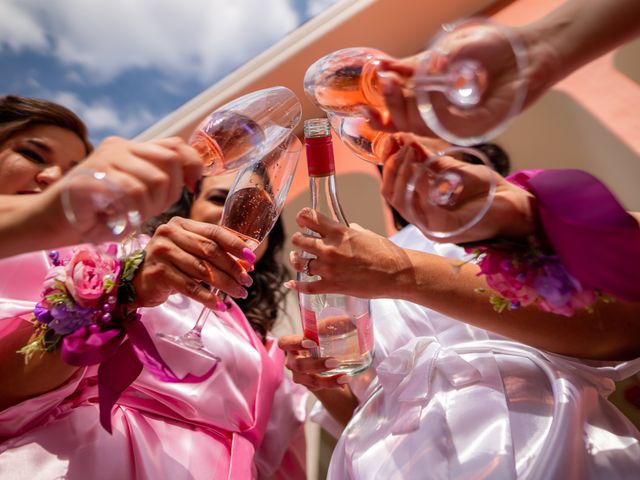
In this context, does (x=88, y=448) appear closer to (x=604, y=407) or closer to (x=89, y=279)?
(x=89, y=279)

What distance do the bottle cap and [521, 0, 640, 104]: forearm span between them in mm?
253

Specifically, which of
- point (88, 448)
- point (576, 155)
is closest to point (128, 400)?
point (88, 448)

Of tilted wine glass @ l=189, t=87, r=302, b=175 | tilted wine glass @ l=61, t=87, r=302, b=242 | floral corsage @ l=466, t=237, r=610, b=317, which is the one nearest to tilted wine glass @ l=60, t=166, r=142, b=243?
tilted wine glass @ l=61, t=87, r=302, b=242

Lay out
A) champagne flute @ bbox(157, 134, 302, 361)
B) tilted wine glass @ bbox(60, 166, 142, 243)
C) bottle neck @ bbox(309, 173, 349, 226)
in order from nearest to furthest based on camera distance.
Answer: tilted wine glass @ bbox(60, 166, 142, 243) < champagne flute @ bbox(157, 134, 302, 361) < bottle neck @ bbox(309, 173, 349, 226)

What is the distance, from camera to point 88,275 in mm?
638

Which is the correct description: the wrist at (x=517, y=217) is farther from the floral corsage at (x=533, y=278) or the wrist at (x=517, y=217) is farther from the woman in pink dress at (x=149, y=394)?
the woman in pink dress at (x=149, y=394)

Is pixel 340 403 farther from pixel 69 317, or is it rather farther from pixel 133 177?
pixel 133 177

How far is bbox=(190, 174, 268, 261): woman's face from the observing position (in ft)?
3.48

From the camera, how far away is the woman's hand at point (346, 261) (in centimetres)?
63

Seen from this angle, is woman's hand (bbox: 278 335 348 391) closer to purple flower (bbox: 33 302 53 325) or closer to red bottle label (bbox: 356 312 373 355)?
red bottle label (bbox: 356 312 373 355)

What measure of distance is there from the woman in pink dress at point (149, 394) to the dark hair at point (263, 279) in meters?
0.16

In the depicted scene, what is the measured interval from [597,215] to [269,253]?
38.6 inches

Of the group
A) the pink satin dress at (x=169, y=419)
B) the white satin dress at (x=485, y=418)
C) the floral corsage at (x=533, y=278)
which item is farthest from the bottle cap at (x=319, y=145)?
the pink satin dress at (x=169, y=419)

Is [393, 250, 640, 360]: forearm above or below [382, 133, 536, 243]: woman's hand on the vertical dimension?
below
